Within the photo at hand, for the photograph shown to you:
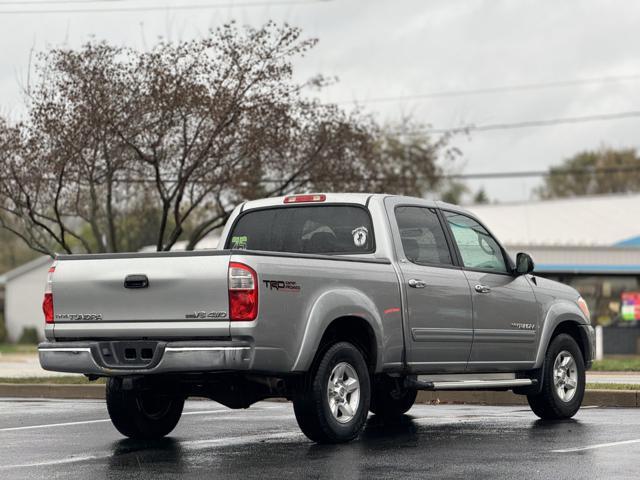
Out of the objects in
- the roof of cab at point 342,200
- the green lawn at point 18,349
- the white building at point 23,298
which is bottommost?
the green lawn at point 18,349

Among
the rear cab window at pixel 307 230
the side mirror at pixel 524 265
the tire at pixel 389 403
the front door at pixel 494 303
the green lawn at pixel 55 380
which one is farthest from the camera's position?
the green lawn at pixel 55 380

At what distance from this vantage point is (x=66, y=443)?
36.0ft

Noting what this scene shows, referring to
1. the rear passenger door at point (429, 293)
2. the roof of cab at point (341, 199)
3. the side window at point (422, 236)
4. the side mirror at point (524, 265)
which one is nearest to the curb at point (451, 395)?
the side mirror at point (524, 265)

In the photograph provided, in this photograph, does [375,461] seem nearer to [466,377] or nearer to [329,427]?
[329,427]

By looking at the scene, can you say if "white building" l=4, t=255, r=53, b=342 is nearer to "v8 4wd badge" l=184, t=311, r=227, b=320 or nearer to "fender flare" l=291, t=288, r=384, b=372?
"fender flare" l=291, t=288, r=384, b=372

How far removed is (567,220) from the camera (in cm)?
4791

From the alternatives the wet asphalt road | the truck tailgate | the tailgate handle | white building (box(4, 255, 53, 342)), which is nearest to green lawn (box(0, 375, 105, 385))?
the wet asphalt road

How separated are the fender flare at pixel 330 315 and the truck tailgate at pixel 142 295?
0.74m

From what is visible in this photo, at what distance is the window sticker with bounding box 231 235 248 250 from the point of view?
12.0 m

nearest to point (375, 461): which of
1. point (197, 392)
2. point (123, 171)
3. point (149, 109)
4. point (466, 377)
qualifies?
point (197, 392)

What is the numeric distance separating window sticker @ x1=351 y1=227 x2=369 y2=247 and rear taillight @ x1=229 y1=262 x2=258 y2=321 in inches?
76.8

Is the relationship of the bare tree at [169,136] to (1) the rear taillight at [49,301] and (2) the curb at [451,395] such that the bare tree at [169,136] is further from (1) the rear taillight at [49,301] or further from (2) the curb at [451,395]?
(1) the rear taillight at [49,301]

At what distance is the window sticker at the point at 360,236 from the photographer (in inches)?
447

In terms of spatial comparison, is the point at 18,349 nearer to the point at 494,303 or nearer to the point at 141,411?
the point at 141,411
